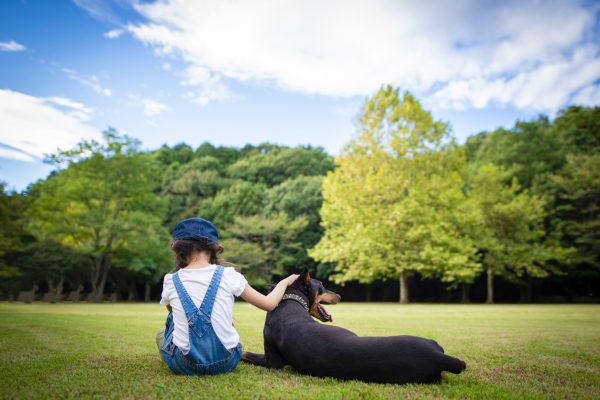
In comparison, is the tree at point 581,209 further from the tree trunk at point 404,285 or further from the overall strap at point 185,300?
the overall strap at point 185,300

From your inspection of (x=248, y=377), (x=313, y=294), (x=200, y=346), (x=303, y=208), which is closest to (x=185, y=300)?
(x=200, y=346)

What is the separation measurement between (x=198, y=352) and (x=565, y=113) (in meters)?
41.0

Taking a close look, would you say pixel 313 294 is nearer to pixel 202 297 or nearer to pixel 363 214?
pixel 202 297

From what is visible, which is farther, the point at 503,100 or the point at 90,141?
the point at 503,100

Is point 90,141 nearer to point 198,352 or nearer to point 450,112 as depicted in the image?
point 450,112

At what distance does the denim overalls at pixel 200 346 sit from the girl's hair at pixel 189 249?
16 cm

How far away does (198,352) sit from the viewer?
300 centimetres

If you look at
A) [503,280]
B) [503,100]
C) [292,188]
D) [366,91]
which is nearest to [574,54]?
[503,100]

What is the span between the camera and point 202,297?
117 inches

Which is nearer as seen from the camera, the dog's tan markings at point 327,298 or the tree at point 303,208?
the dog's tan markings at point 327,298

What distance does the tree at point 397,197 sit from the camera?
68.2ft

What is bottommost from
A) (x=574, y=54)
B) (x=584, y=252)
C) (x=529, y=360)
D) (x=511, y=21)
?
(x=529, y=360)

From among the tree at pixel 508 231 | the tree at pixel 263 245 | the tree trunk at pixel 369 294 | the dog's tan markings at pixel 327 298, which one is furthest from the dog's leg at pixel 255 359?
the tree trunk at pixel 369 294

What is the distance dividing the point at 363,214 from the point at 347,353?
1863 centimetres
